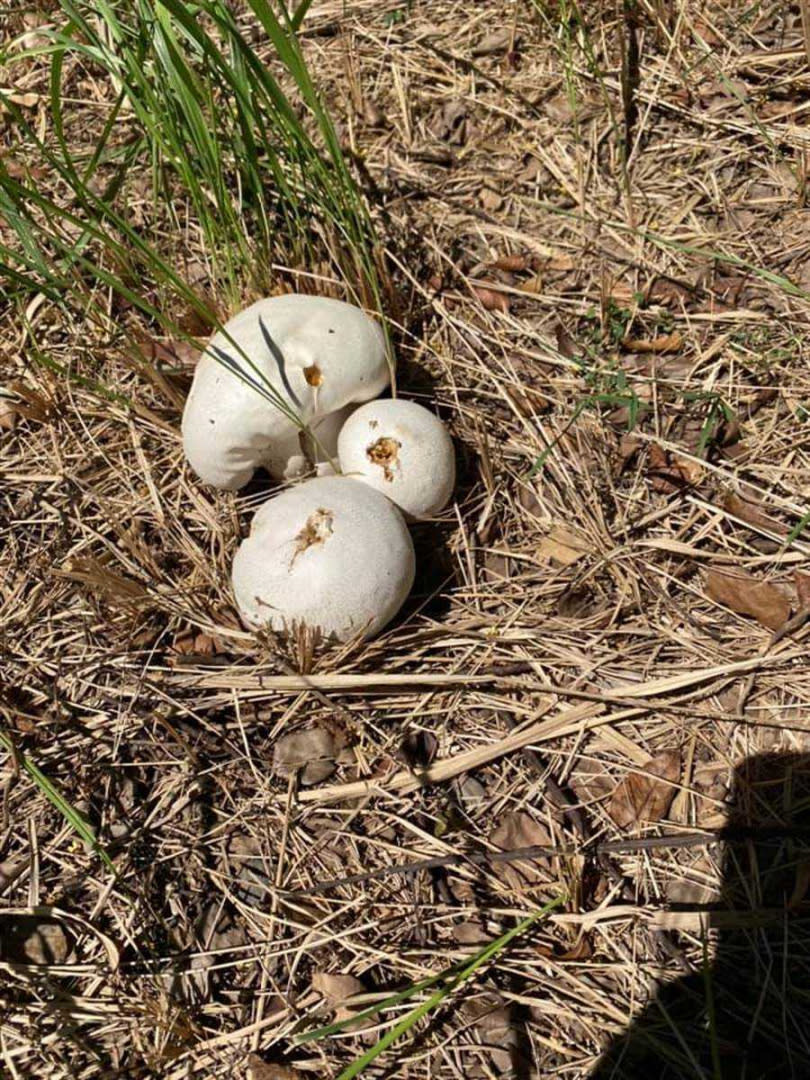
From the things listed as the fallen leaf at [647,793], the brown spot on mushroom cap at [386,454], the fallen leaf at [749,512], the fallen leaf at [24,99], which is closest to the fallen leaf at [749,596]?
the fallen leaf at [749,512]

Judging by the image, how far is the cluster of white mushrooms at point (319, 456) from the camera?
1.74 meters

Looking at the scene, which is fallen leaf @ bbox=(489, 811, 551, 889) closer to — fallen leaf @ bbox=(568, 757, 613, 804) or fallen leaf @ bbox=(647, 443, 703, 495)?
fallen leaf @ bbox=(568, 757, 613, 804)

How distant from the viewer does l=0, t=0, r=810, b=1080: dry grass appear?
158 cm

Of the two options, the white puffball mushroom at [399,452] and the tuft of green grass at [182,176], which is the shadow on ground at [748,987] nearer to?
the white puffball mushroom at [399,452]

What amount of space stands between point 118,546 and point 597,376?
1195mm

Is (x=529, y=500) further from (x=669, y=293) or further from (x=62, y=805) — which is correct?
(x=62, y=805)

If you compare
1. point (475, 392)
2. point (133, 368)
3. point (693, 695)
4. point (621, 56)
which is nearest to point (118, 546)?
point (133, 368)

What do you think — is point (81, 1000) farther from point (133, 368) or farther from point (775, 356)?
point (775, 356)

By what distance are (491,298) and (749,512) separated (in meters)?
0.86

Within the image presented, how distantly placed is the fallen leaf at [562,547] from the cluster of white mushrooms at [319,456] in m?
0.25

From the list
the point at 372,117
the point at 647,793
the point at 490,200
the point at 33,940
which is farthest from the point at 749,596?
the point at 372,117

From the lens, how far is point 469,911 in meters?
1.59

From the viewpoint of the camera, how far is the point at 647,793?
1.68 metres

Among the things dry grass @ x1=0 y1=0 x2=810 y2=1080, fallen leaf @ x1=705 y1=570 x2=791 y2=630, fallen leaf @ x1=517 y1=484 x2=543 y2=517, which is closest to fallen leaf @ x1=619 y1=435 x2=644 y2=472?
dry grass @ x1=0 y1=0 x2=810 y2=1080
